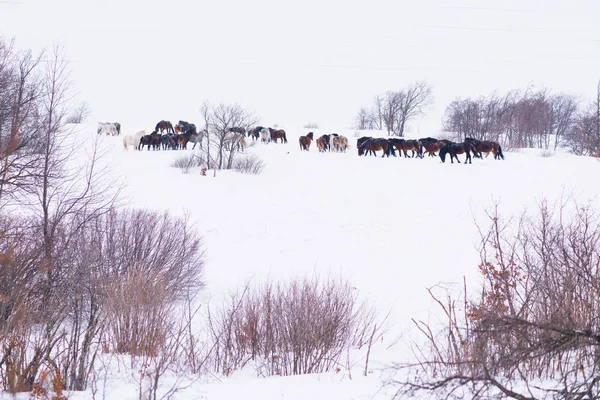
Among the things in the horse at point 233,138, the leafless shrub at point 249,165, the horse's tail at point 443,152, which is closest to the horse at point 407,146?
→ the horse's tail at point 443,152

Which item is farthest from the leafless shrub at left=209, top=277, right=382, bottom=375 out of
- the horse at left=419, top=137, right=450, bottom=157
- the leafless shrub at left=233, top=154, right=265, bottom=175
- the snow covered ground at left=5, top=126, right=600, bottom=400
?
the horse at left=419, top=137, right=450, bottom=157

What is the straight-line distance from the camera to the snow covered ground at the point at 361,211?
19.5 meters

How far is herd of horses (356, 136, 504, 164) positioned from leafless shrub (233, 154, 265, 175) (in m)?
7.63

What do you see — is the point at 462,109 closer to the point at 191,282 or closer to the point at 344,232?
the point at 344,232

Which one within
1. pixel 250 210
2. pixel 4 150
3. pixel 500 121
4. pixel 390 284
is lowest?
pixel 390 284

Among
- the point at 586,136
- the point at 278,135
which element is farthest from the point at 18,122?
the point at 586,136

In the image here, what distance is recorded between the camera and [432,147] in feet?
121

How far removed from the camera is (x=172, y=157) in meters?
37.8

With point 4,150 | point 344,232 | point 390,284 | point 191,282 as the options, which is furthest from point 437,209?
point 4,150

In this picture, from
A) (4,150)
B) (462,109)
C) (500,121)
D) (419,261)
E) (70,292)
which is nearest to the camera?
(70,292)

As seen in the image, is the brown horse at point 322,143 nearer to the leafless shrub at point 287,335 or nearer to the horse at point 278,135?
the horse at point 278,135

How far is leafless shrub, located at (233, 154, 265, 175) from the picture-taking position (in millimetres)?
33656

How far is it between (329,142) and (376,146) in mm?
5157

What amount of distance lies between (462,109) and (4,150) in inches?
2145
